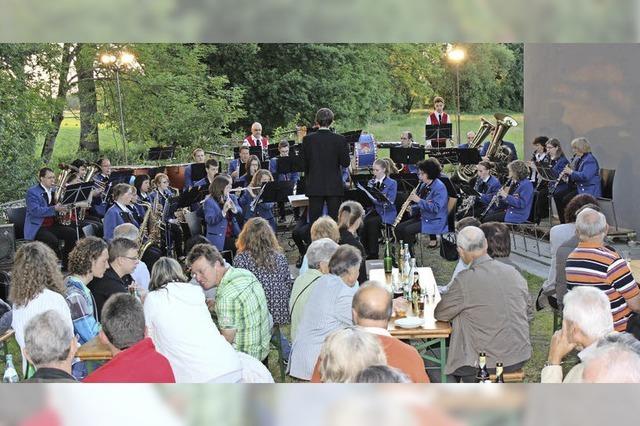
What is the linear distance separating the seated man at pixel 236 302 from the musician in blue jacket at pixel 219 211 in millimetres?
4398

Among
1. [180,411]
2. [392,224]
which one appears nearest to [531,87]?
[392,224]

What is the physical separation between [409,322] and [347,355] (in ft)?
7.59

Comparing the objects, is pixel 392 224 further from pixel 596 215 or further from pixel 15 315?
pixel 15 315

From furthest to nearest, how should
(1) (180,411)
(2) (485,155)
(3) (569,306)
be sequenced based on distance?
(2) (485,155)
(3) (569,306)
(1) (180,411)

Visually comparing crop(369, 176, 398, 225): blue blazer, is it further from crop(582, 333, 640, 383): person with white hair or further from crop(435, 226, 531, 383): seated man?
crop(582, 333, 640, 383): person with white hair

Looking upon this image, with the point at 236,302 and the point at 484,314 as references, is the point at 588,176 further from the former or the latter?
the point at 236,302

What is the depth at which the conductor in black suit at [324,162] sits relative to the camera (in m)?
10.3

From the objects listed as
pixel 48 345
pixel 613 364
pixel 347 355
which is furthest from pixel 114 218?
pixel 613 364

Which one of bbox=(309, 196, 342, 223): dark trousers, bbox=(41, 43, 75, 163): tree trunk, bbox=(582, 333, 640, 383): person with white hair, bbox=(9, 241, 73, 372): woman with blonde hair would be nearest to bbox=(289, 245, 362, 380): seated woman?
bbox=(9, 241, 73, 372): woman with blonde hair

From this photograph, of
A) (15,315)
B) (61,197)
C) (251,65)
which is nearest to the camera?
(15,315)

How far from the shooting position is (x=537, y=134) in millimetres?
14711

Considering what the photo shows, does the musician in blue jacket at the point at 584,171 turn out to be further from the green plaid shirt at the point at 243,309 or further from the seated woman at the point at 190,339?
the seated woman at the point at 190,339

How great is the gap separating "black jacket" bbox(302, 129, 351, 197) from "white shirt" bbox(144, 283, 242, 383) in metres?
5.73

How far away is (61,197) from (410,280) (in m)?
6.28
